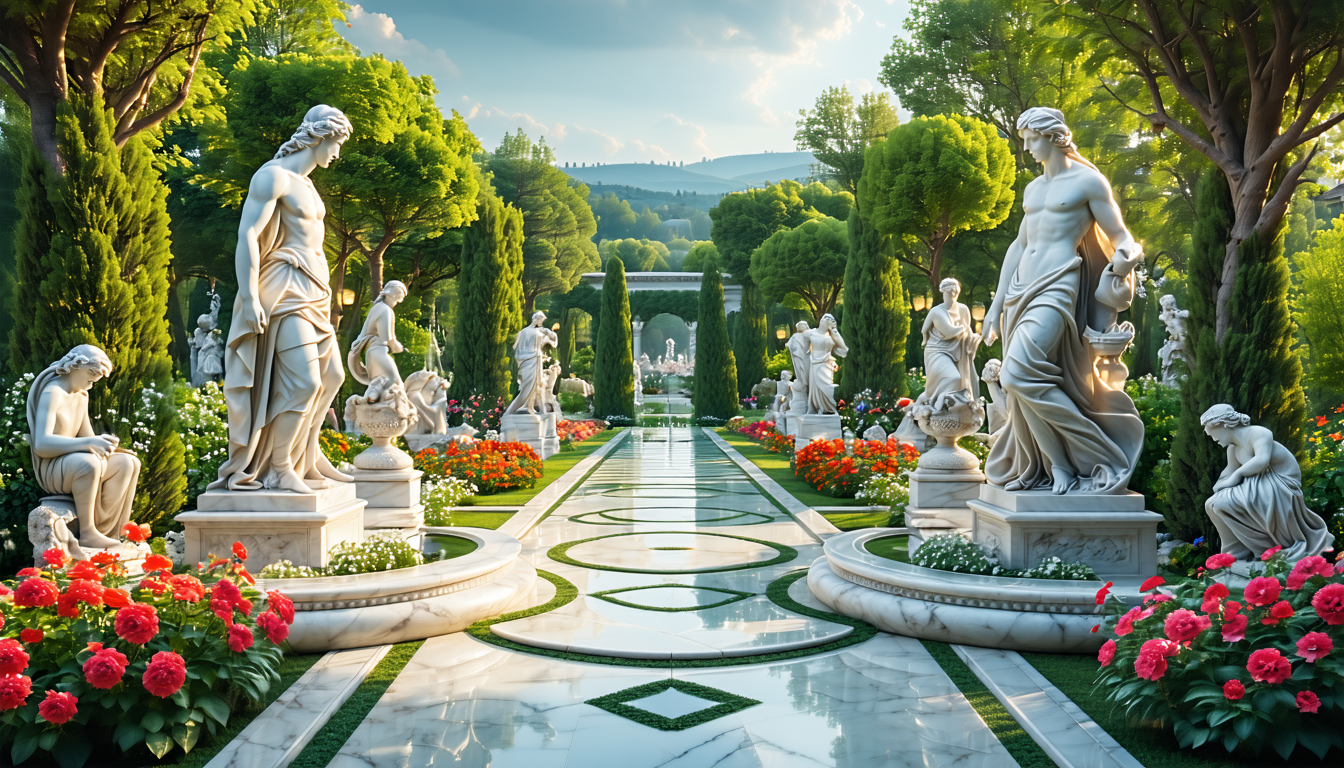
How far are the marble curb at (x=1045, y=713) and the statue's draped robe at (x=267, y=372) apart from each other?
4071 mm

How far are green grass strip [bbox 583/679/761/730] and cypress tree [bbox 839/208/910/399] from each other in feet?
46.5

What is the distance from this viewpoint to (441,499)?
28.9ft

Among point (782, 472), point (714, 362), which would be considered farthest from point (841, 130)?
point (782, 472)

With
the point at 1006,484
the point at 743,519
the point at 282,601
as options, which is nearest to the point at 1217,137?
the point at 1006,484

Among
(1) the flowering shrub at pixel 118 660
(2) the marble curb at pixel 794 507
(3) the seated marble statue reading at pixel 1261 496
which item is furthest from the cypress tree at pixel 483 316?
(3) the seated marble statue reading at pixel 1261 496

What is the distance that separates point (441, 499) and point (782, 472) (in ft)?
21.9

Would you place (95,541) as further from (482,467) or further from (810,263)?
(810,263)

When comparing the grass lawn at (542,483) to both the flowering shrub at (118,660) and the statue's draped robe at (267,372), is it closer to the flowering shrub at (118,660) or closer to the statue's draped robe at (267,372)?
the statue's draped robe at (267,372)

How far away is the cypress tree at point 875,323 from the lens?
17375 millimetres

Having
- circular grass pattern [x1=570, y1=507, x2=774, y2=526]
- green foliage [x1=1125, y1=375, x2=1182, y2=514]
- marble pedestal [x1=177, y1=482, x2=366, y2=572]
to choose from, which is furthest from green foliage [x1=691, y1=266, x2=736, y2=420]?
A: marble pedestal [x1=177, y1=482, x2=366, y2=572]

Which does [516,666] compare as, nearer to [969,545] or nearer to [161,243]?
[969,545]

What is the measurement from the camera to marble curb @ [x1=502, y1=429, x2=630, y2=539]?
847 centimetres

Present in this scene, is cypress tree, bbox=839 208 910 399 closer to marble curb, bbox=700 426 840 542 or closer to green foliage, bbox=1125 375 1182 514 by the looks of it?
marble curb, bbox=700 426 840 542

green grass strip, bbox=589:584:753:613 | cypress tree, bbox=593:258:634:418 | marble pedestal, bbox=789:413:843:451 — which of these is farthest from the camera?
cypress tree, bbox=593:258:634:418
